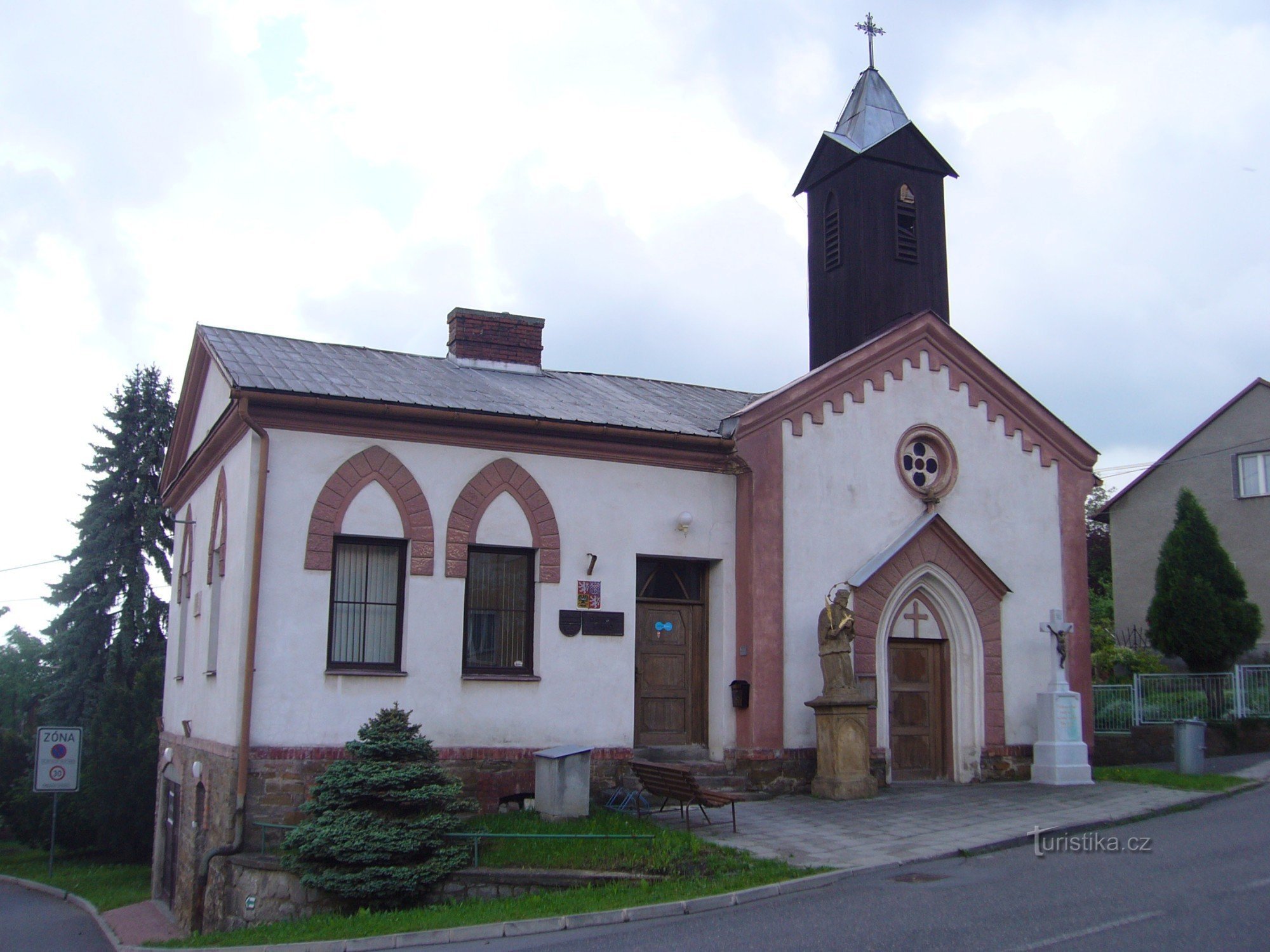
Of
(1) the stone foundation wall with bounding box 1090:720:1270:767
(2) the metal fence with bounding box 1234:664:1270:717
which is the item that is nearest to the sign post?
(1) the stone foundation wall with bounding box 1090:720:1270:767

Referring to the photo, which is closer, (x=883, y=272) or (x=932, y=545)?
(x=932, y=545)

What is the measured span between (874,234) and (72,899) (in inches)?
738

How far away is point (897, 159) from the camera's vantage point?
1830cm

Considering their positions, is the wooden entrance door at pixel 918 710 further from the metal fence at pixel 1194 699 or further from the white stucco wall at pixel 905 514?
the metal fence at pixel 1194 699

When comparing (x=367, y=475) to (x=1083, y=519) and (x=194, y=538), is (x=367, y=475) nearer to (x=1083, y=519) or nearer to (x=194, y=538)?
(x=194, y=538)

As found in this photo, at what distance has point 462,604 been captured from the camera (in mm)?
13914

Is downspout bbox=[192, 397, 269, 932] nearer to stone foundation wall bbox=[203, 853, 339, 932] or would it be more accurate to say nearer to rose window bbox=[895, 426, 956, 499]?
stone foundation wall bbox=[203, 853, 339, 932]

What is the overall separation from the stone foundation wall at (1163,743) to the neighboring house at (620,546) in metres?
2.27

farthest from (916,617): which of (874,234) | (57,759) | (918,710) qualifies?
(57,759)

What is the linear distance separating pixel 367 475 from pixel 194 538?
5158 millimetres

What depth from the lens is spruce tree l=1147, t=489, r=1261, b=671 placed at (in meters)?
23.8

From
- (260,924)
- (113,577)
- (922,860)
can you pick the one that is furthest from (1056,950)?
(113,577)

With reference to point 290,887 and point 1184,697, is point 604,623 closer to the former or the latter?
point 290,887

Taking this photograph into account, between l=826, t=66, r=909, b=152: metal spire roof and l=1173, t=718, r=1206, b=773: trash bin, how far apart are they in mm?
9797
